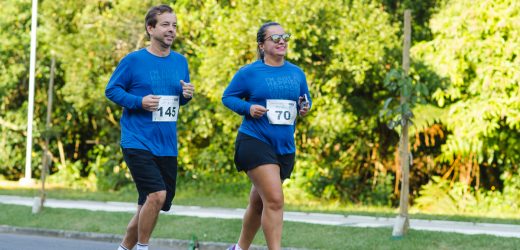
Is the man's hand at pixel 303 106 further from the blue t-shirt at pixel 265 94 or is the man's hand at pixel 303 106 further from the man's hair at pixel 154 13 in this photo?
the man's hair at pixel 154 13

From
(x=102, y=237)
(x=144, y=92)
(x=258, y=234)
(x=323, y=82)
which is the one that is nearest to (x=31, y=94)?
(x=323, y=82)

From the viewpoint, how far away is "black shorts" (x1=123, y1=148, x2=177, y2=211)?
23.5ft

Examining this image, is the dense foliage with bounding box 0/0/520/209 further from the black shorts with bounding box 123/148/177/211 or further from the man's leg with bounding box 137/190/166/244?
the man's leg with bounding box 137/190/166/244

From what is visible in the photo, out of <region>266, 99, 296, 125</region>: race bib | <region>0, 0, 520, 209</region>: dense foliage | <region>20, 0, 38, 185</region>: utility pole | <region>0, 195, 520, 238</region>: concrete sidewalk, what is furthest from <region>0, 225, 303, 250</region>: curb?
<region>20, 0, 38, 185</region>: utility pole

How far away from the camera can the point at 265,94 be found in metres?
7.46

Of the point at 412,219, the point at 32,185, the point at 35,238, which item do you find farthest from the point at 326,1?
the point at 32,185

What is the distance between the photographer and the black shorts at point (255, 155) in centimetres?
738

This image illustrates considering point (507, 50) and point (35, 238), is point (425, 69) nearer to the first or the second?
point (507, 50)

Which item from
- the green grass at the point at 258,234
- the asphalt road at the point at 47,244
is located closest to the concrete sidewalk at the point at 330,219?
the green grass at the point at 258,234

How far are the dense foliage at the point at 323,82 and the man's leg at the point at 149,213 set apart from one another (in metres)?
9.33

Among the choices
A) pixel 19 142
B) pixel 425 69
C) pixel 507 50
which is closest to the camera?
pixel 507 50

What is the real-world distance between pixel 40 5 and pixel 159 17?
20.4m

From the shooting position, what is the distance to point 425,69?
20297mm

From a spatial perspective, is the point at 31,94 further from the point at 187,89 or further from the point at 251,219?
the point at 187,89
